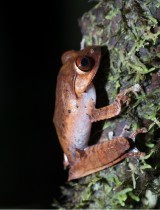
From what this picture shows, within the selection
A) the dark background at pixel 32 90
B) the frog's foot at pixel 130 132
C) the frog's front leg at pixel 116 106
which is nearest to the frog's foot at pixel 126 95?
the frog's front leg at pixel 116 106

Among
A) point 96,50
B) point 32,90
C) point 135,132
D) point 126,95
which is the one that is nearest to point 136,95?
point 126,95

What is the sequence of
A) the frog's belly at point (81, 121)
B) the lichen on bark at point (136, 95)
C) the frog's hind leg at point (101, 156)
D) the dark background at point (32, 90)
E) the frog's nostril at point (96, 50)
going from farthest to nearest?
the dark background at point (32, 90)
the frog's belly at point (81, 121)
the frog's nostril at point (96, 50)
the frog's hind leg at point (101, 156)
the lichen on bark at point (136, 95)

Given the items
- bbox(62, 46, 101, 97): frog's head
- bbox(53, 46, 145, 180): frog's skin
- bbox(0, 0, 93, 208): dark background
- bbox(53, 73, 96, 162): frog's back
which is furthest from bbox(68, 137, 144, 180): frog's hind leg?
bbox(0, 0, 93, 208): dark background

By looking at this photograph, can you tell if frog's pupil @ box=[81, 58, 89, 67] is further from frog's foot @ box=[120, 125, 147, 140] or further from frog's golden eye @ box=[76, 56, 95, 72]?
frog's foot @ box=[120, 125, 147, 140]

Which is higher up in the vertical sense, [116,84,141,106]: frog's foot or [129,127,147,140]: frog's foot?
[116,84,141,106]: frog's foot

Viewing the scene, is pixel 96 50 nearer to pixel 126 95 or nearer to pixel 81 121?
pixel 126 95

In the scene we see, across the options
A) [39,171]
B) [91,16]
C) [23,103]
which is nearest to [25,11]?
[23,103]

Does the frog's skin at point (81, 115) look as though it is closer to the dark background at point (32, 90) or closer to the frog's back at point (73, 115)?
the frog's back at point (73, 115)
